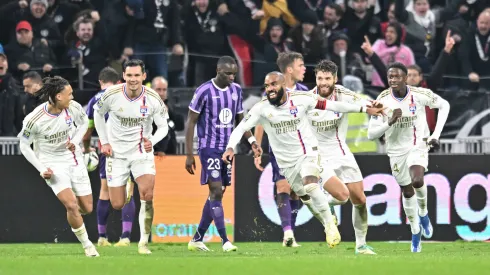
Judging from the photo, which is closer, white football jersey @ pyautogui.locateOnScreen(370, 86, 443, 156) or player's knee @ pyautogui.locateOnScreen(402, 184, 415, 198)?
player's knee @ pyautogui.locateOnScreen(402, 184, 415, 198)

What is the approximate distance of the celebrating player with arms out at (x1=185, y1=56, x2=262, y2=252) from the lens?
1338 centimetres

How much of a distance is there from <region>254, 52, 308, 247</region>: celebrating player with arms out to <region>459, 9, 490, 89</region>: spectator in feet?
15.5

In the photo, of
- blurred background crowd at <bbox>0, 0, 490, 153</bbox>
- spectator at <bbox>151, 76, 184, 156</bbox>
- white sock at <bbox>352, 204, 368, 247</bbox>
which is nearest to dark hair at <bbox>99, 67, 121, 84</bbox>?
spectator at <bbox>151, 76, 184, 156</bbox>

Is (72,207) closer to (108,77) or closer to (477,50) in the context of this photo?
(108,77)

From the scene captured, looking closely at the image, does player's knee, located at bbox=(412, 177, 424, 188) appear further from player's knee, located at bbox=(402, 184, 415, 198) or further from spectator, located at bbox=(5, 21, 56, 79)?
spectator, located at bbox=(5, 21, 56, 79)

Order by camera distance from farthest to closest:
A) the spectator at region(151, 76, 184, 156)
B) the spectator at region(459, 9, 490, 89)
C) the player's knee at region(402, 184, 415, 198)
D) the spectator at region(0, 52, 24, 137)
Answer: the spectator at region(459, 9, 490, 89) → the spectator at region(0, 52, 24, 137) → the spectator at region(151, 76, 184, 156) → the player's knee at region(402, 184, 415, 198)

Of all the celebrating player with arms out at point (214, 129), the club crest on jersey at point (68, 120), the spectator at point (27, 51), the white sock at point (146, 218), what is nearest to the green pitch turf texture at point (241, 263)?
the white sock at point (146, 218)

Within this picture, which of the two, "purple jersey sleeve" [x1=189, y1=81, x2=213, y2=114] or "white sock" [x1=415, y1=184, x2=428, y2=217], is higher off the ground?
"purple jersey sleeve" [x1=189, y1=81, x2=213, y2=114]

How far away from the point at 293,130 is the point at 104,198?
3874 millimetres

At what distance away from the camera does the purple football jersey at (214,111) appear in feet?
44.4

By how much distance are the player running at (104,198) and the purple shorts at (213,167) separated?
187 cm

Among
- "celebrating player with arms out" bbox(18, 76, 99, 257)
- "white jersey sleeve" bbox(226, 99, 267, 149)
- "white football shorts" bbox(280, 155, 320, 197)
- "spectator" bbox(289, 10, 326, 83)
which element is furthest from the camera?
"spectator" bbox(289, 10, 326, 83)

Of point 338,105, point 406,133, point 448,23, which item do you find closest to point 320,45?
point 448,23

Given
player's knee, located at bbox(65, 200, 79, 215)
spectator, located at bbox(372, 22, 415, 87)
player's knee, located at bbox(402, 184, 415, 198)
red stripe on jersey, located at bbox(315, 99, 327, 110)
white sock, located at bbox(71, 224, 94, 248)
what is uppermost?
spectator, located at bbox(372, 22, 415, 87)
